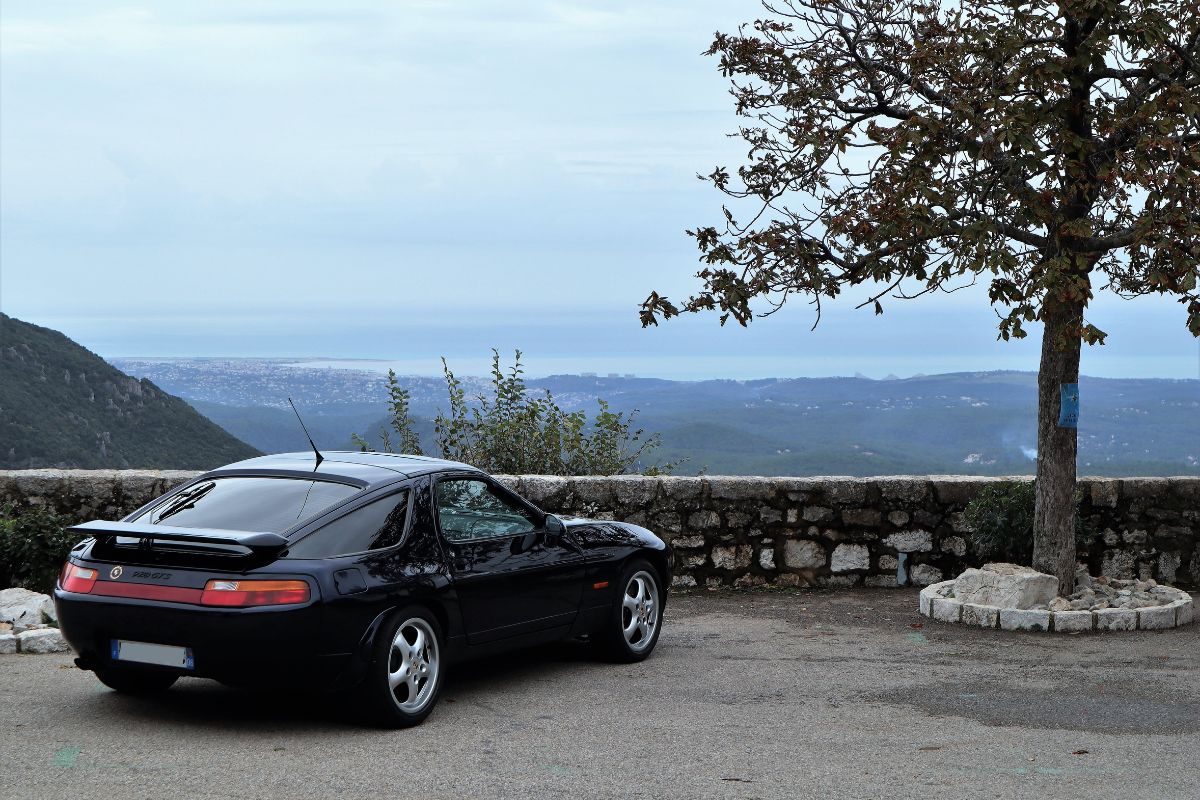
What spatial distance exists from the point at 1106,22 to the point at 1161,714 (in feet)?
15.3

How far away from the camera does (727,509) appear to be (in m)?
10.8

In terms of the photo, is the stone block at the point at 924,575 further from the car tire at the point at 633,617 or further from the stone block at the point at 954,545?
the car tire at the point at 633,617

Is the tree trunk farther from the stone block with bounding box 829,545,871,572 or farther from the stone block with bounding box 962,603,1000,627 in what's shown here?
the stone block with bounding box 829,545,871,572

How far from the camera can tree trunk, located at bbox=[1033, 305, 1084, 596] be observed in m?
9.27

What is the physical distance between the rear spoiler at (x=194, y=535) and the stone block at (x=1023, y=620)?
6.03 metres

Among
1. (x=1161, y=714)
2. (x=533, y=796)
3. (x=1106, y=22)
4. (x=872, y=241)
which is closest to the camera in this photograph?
(x=533, y=796)

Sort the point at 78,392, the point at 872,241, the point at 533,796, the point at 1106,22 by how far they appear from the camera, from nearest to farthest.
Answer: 1. the point at 533,796
2. the point at 1106,22
3. the point at 872,241
4. the point at 78,392

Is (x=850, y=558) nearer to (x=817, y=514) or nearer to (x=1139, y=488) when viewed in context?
(x=817, y=514)

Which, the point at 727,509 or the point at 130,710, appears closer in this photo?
the point at 130,710

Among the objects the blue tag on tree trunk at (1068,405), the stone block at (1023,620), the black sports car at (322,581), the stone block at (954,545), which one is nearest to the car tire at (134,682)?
the black sports car at (322,581)

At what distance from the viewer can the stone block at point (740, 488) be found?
10.8 meters

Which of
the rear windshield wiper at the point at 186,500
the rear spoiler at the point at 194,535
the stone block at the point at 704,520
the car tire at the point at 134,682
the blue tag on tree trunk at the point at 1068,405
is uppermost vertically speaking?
the blue tag on tree trunk at the point at 1068,405

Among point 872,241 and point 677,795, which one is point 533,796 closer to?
point 677,795

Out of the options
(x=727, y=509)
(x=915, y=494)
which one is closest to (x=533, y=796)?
(x=727, y=509)
